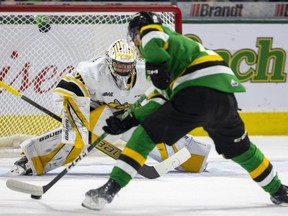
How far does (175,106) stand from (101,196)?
438mm

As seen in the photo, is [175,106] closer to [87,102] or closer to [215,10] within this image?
[87,102]

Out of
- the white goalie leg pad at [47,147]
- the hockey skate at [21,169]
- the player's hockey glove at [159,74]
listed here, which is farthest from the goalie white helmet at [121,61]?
the player's hockey glove at [159,74]

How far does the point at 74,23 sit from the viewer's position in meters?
5.38

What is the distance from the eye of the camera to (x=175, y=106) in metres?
3.52

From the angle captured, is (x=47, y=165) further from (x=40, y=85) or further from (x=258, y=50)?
(x=258, y=50)

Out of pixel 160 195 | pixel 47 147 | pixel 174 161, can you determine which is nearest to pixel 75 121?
pixel 47 147

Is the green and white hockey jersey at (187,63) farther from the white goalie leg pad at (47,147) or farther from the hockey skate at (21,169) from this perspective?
the hockey skate at (21,169)

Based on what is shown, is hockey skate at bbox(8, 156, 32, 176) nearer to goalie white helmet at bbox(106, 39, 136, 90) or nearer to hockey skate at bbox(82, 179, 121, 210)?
goalie white helmet at bbox(106, 39, 136, 90)

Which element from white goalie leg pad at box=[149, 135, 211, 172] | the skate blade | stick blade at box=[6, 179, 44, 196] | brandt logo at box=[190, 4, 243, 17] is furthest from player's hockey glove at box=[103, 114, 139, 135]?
brandt logo at box=[190, 4, 243, 17]

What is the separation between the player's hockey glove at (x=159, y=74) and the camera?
345cm

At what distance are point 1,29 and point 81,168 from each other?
96 centimetres

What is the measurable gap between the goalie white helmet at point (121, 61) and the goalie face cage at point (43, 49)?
50 centimetres

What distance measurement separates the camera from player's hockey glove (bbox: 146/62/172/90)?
3.45 m

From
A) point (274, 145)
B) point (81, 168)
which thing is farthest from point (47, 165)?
point (274, 145)
